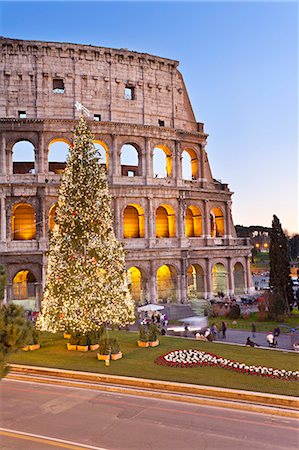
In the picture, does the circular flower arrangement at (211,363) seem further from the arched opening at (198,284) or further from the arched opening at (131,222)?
the arched opening at (131,222)

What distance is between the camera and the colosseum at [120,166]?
36000 millimetres

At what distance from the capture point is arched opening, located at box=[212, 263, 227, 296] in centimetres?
4325

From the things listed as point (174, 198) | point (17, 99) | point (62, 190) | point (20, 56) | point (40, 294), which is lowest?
point (40, 294)

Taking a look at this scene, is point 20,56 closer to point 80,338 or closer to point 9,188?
point 9,188

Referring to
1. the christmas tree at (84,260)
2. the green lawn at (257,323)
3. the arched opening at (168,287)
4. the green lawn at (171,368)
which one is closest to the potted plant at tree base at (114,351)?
the green lawn at (171,368)

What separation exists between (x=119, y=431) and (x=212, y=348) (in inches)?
400

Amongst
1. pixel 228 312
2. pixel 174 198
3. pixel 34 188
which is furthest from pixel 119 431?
pixel 174 198

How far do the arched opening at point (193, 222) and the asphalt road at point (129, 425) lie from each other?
2906 centimetres

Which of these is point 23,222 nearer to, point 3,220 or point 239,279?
point 3,220

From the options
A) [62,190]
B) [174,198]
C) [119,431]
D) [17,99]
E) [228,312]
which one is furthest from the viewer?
[174,198]

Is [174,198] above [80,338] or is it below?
above

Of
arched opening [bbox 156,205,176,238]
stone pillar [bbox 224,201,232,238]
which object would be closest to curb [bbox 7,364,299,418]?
arched opening [bbox 156,205,176,238]

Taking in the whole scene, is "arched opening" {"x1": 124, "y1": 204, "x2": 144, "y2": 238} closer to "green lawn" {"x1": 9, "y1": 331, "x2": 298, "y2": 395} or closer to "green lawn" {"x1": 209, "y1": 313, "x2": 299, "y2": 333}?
"green lawn" {"x1": 209, "y1": 313, "x2": 299, "y2": 333}

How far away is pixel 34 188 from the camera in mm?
35844
